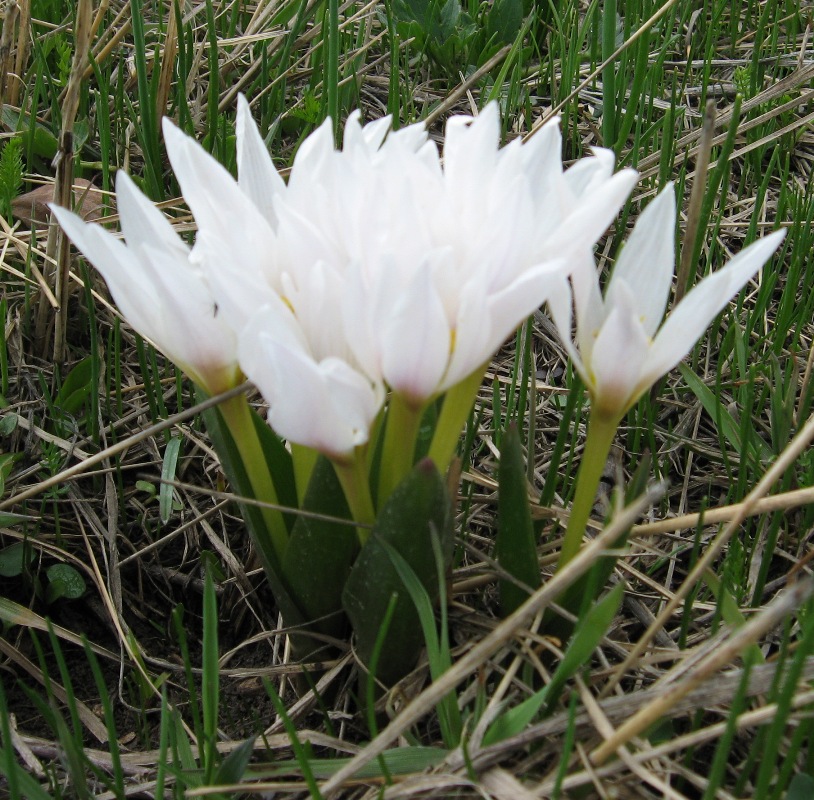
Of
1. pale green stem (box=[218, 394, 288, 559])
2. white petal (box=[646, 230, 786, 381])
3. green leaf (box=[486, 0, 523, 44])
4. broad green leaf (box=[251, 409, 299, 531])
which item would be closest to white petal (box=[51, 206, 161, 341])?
pale green stem (box=[218, 394, 288, 559])

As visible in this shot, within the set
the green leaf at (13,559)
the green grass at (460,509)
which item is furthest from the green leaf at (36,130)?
the green leaf at (13,559)

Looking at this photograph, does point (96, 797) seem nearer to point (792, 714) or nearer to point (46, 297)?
point (792, 714)

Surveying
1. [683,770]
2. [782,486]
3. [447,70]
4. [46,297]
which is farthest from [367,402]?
[447,70]

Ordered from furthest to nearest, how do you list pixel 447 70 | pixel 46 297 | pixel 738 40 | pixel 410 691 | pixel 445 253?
pixel 738 40 < pixel 447 70 < pixel 46 297 < pixel 410 691 < pixel 445 253

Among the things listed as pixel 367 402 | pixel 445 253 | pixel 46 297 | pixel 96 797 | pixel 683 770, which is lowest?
pixel 96 797

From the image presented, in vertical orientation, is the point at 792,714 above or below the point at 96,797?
above

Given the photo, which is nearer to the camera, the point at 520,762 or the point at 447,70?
the point at 520,762

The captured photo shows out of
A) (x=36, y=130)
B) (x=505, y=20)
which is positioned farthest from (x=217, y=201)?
(x=505, y=20)

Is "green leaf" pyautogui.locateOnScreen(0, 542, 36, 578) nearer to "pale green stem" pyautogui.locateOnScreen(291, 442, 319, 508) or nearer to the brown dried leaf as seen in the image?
"pale green stem" pyautogui.locateOnScreen(291, 442, 319, 508)

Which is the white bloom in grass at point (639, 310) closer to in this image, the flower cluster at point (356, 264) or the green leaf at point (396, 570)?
the flower cluster at point (356, 264)
